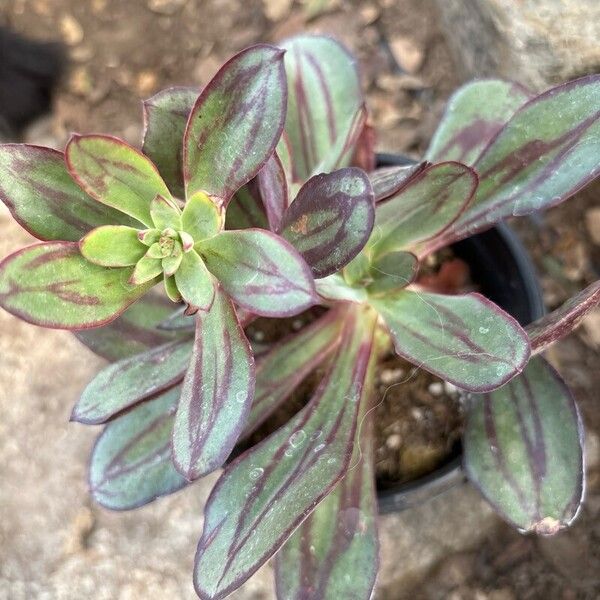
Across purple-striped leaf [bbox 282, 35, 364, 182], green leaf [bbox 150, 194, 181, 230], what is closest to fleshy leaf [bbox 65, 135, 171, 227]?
green leaf [bbox 150, 194, 181, 230]

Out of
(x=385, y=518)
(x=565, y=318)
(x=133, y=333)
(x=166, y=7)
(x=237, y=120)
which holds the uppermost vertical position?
(x=237, y=120)

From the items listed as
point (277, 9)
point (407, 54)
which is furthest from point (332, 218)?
point (277, 9)

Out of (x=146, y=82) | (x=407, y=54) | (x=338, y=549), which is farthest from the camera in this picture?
(x=146, y=82)

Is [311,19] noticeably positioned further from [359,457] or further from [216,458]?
[216,458]

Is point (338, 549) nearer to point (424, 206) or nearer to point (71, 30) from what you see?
point (424, 206)

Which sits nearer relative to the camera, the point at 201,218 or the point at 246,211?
the point at 201,218

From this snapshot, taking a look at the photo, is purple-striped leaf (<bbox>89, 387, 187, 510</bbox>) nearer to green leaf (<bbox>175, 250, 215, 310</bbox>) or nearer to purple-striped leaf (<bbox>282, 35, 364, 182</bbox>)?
green leaf (<bbox>175, 250, 215, 310</bbox>)

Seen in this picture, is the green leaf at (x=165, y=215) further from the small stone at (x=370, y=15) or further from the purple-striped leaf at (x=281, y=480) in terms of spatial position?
the small stone at (x=370, y=15)
